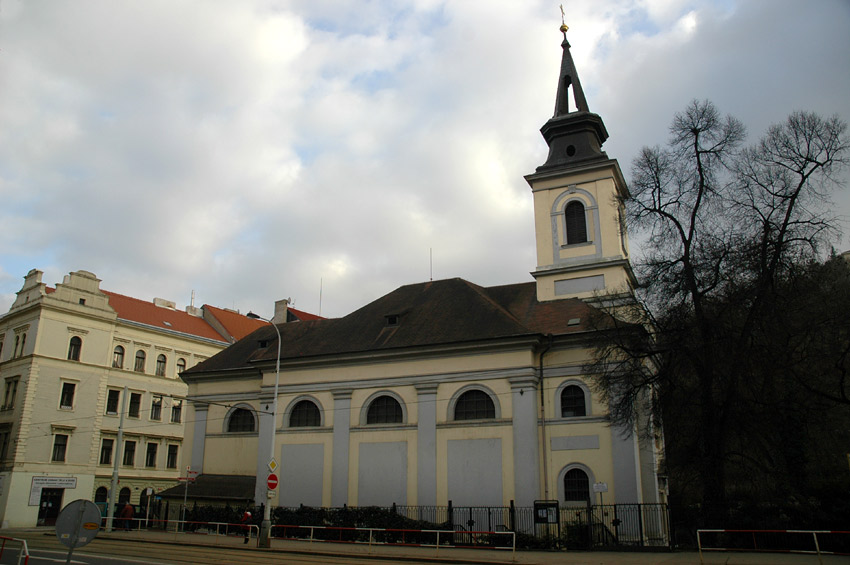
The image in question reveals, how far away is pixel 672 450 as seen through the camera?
29.1 metres

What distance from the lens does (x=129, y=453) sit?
45.7m

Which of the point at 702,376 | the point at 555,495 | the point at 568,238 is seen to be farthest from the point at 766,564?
the point at 568,238

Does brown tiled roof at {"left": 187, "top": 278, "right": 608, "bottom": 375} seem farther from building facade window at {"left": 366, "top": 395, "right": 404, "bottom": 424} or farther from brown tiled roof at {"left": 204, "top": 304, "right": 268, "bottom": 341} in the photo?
brown tiled roof at {"left": 204, "top": 304, "right": 268, "bottom": 341}

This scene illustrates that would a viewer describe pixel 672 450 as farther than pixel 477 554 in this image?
Yes

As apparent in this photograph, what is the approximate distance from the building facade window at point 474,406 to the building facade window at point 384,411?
2913 mm

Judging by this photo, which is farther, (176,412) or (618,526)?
(176,412)

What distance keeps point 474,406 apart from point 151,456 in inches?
1139

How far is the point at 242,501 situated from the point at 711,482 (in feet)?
71.9

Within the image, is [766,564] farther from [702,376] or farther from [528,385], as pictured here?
[528,385]

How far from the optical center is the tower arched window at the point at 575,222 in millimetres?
33438

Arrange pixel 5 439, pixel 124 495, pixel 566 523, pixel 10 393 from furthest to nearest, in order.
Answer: pixel 124 495
pixel 10 393
pixel 5 439
pixel 566 523

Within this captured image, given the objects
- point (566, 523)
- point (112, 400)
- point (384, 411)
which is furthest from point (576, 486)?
point (112, 400)

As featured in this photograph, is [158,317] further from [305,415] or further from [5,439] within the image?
[305,415]

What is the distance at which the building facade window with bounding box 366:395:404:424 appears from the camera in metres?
31.2
